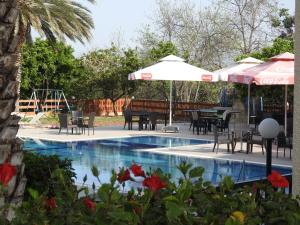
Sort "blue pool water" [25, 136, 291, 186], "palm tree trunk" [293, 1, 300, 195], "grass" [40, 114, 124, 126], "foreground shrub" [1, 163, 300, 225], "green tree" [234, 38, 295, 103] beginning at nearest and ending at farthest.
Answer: "foreground shrub" [1, 163, 300, 225] < "palm tree trunk" [293, 1, 300, 195] < "blue pool water" [25, 136, 291, 186] < "green tree" [234, 38, 295, 103] < "grass" [40, 114, 124, 126]

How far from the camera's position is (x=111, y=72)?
103 feet

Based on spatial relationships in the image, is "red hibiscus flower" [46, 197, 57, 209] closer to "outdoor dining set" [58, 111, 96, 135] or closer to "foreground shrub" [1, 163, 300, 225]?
"foreground shrub" [1, 163, 300, 225]

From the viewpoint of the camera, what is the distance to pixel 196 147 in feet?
58.3

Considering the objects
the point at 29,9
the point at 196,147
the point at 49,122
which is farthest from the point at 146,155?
the point at 49,122

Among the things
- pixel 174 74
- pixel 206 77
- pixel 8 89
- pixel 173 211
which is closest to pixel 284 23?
pixel 206 77

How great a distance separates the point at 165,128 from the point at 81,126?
3.60 metres

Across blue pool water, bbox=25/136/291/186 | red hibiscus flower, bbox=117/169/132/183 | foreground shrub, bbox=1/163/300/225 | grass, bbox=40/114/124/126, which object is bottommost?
blue pool water, bbox=25/136/291/186

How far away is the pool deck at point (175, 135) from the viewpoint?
15328mm

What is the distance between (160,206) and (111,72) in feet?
95.5

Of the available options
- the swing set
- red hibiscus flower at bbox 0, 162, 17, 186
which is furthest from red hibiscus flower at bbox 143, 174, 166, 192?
the swing set

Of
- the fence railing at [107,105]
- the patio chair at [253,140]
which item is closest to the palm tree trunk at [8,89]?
the patio chair at [253,140]

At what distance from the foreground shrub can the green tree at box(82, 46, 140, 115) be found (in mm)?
28422

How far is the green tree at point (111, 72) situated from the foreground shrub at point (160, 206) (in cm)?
2842

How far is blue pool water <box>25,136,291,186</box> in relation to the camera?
13.1 m
